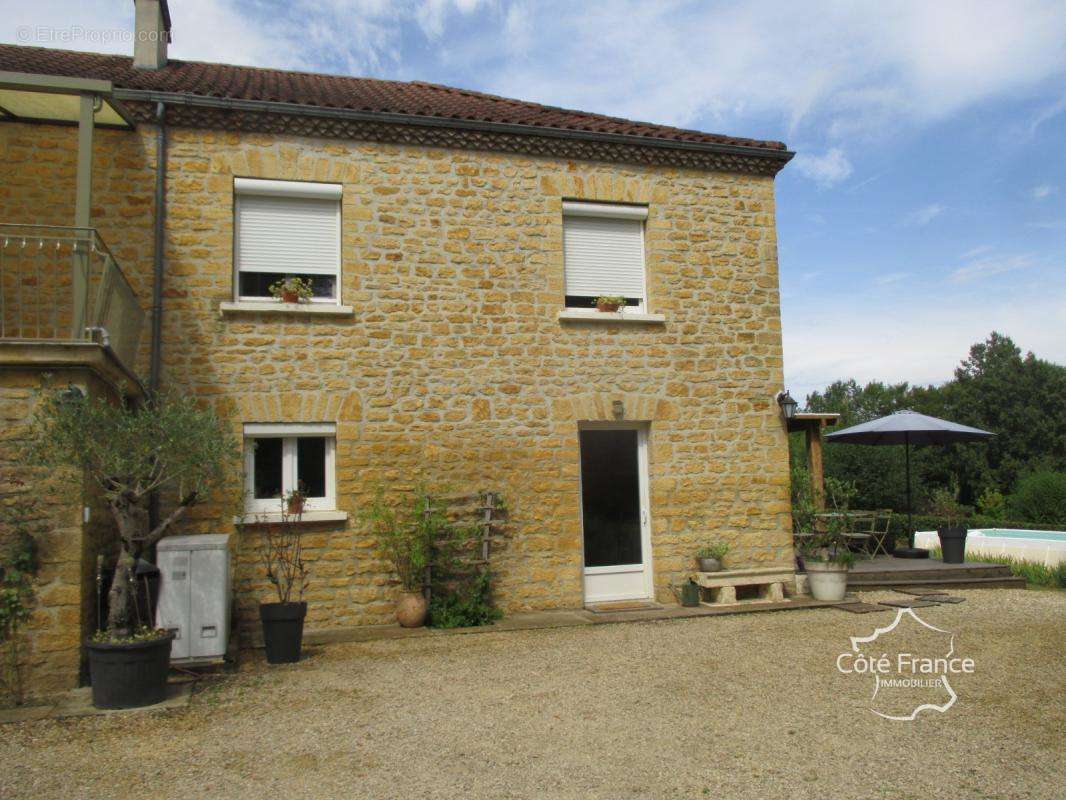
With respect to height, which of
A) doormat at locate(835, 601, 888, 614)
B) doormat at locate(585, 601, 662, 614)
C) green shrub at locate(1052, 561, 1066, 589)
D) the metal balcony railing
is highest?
the metal balcony railing

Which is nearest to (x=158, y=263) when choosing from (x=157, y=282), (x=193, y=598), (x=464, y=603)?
(x=157, y=282)

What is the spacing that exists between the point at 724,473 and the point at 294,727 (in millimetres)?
5862

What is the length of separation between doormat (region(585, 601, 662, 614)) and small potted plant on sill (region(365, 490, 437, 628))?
189 centimetres

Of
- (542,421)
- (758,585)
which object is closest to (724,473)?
(758,585)

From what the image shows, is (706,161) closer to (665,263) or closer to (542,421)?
(665,263)

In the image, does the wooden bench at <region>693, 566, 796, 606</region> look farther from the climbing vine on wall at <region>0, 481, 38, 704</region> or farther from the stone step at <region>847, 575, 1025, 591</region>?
the climbing vine on wall at <region>0, 481, 38, 704</region>

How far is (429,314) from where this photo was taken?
872 cm

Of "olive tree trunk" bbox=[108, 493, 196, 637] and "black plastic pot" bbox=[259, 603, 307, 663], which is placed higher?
"olive tree trunk" bbox=[108, 493, 196, 637]

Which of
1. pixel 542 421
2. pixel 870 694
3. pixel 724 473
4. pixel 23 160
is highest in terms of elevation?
pixel 23 160

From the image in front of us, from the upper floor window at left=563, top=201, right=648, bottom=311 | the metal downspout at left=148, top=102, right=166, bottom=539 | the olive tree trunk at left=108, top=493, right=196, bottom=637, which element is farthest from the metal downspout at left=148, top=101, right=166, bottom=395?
the upper floor window at left=563, top=201, right=648, bottom=311

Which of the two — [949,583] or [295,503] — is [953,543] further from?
[295,503]

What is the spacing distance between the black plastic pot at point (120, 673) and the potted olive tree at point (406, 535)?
2877 millimetres

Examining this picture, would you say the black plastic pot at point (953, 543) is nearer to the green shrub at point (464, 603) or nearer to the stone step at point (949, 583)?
the stone step at point (949, 583)

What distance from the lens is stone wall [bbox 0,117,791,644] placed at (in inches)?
321
